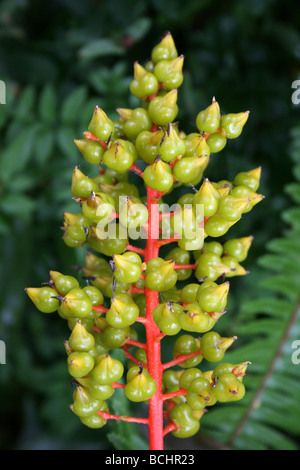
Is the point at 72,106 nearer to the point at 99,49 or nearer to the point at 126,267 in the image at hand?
the point at 99,49

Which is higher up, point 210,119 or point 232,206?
point 210,119

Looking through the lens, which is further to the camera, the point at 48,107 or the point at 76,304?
the point at 48,107

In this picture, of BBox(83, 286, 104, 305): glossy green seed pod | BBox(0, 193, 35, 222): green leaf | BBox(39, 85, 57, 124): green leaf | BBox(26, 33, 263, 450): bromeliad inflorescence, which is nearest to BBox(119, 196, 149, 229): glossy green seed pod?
BBox(26, 33, 263, 450): bromeliad inflorescence

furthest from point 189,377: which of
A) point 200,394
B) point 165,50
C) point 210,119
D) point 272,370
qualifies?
point 272,370

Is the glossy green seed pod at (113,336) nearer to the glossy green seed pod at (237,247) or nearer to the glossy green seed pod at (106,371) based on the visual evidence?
the glossy green seed pod at (106,371)

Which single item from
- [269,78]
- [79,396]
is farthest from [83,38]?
[79,396]

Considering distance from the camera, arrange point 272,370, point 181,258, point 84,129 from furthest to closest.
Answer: point 84,129 < point 272,370 < point 181,258

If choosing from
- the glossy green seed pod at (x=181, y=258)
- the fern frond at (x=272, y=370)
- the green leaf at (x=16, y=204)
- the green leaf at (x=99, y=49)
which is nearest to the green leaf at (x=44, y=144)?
the green leaf at (x=16, y=204)
